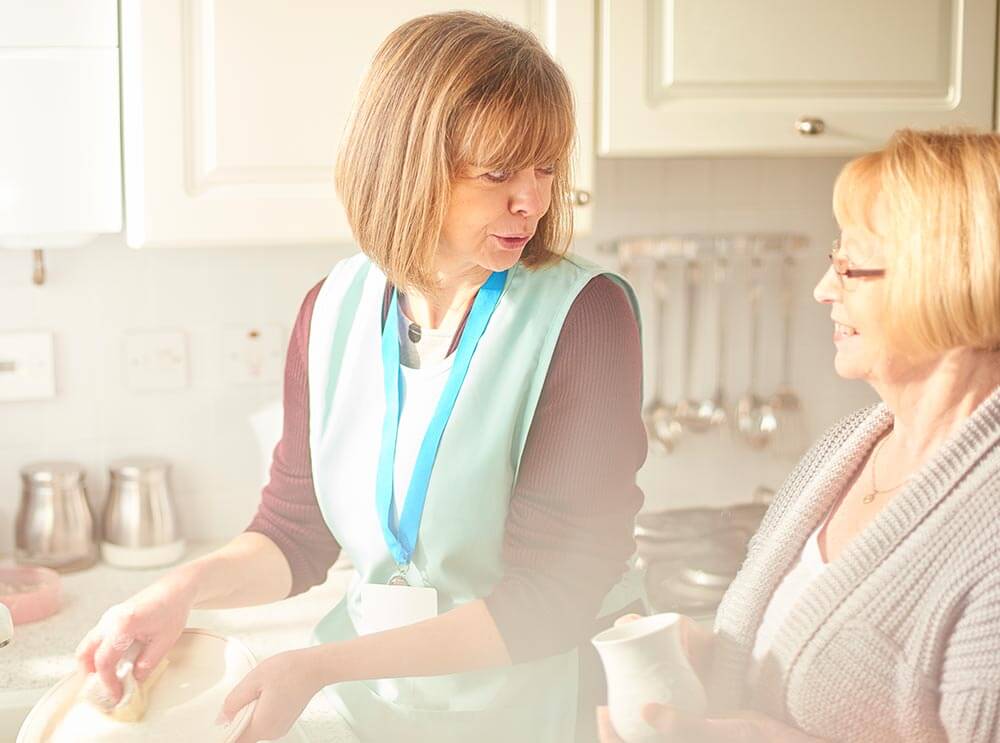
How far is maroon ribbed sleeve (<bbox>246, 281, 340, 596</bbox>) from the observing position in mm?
1032

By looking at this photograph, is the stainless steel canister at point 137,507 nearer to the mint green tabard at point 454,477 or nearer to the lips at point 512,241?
the mint green tabard at point 454,477

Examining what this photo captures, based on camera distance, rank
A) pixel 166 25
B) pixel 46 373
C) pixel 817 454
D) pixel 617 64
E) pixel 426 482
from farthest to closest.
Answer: pixel 46 373 → pixel 617 64 → pixel 166 25 → pixel 426 482 → pixel 817 454

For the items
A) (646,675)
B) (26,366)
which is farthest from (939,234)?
(26,366)

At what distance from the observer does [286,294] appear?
1514 millimetres

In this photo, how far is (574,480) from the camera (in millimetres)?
924

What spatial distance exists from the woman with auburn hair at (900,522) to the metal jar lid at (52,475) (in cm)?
80

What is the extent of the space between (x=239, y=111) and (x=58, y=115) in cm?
17

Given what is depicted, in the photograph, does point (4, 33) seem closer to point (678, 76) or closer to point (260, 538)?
point (260, 538)

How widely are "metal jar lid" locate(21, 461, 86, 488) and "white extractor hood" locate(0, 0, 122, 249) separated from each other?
308mm

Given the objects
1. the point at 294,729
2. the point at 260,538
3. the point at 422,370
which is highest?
the point at 422,370

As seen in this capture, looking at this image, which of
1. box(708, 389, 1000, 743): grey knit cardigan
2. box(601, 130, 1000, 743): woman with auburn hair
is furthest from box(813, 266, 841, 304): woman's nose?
box(708, 389, 1000, 743): grey knit cardigan

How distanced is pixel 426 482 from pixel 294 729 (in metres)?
0.24

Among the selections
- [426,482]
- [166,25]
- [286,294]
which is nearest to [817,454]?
[426,482]

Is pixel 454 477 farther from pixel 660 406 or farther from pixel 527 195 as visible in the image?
pixel 660 406
